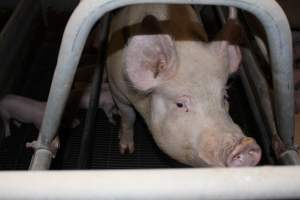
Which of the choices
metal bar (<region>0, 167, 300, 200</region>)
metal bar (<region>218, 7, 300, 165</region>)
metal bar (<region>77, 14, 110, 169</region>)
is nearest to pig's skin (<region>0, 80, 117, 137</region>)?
metal bar (<region>77, 14, 110, 169</region>)

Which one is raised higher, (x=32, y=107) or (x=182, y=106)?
(x=182, y=106)

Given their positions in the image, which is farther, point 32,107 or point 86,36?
point 32,107

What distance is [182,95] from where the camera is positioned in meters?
1.46

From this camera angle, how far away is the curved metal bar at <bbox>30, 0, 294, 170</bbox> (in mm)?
893

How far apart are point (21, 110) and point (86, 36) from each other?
1.42 metres

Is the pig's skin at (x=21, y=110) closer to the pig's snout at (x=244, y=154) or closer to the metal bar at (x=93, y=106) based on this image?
the metal bar at (x=93, y=106)

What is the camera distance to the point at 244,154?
1221 millimetres

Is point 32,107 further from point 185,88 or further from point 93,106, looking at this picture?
point 185,88

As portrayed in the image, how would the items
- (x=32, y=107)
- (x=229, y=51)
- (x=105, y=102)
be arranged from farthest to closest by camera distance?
(x=105, y=102) → (x=32, y=107) → (x=229, y=51)

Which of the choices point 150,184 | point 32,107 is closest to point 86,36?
point 150,184

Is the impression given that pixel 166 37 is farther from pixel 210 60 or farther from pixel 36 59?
pixel 36 59

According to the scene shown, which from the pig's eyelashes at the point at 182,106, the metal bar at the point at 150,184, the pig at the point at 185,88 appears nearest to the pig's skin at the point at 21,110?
the pig at the point at 185,88

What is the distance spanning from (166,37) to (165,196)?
790mm

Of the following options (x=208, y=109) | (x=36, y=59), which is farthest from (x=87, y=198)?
(x=36, y=59)
